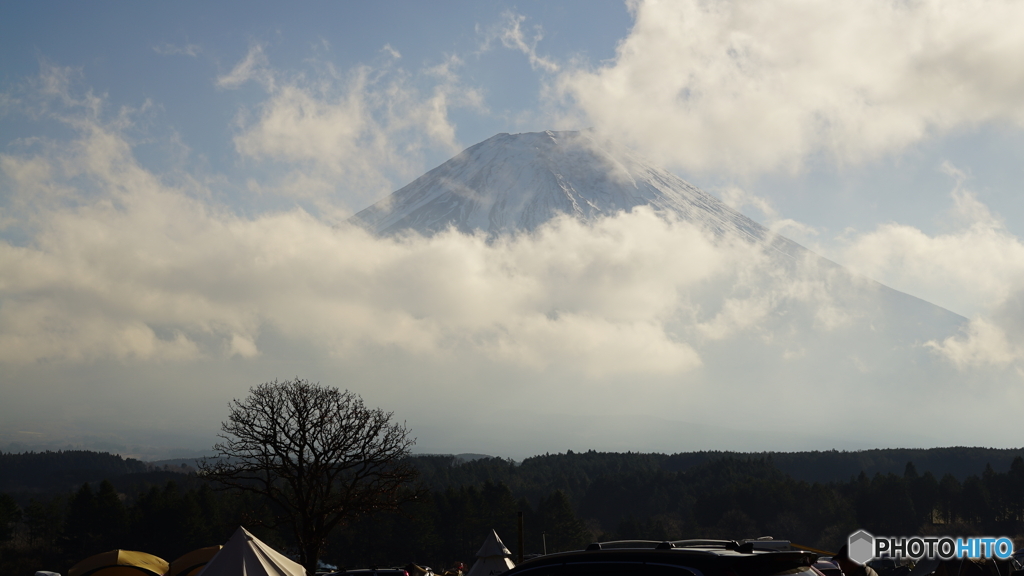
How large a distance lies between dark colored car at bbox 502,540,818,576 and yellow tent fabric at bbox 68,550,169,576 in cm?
2710

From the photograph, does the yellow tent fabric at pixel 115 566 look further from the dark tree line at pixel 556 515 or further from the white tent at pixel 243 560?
the dark tree line at pixel 556 515

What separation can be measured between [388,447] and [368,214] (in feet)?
524

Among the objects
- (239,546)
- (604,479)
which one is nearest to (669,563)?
(239,546)

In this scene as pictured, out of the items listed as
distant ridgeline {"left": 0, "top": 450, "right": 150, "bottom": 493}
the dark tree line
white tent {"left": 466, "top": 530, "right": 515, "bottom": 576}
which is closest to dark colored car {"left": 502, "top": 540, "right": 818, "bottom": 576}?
white tent {"left": 466, "top": 530, "right": 515, "bottom": 576}

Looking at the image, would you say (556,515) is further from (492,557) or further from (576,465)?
(576,465)

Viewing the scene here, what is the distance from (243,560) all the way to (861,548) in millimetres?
12582

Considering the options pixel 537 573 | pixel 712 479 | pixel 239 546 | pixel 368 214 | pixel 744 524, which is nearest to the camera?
pixel 537 573

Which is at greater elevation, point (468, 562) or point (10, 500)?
point (10, 500)

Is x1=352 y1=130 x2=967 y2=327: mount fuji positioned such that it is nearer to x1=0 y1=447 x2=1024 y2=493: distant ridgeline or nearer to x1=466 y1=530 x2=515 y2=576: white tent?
x1=0 y1=447 x2=1024 y2=493: distant ridgeline

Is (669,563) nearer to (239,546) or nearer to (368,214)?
(239,546)

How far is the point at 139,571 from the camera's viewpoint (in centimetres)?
2709

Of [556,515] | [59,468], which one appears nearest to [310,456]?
[556,515]

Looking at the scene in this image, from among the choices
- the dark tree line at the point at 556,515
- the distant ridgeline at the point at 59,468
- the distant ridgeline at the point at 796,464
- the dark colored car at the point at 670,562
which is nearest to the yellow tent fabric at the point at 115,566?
the dark colored car at the point at 670,562

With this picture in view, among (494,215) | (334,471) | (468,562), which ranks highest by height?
(494,215)
